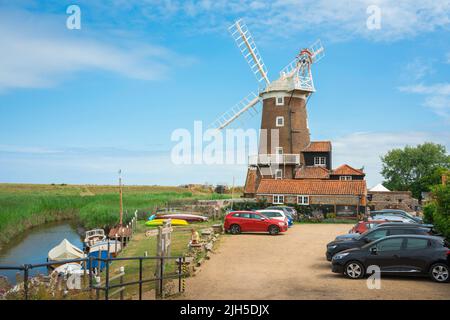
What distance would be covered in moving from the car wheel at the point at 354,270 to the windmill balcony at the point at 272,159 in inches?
1434

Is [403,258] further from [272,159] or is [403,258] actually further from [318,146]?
[318,146]

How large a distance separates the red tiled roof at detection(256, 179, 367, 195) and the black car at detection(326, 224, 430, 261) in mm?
24747

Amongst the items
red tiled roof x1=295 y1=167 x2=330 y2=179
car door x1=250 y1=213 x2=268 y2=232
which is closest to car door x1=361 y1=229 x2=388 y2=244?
Result: car door x1=250 y1=213 x2=268 y2=232

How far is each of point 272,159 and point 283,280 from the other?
3750cm

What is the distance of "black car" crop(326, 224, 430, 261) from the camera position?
1959 cm

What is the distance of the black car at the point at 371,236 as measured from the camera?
64.3 ft

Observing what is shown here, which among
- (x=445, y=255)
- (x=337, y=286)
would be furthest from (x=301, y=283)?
(x=445, y=255)

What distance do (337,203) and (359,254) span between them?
94.5 feet

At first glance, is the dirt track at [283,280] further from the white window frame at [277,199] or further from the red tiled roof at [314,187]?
the white window frame at [277,199]

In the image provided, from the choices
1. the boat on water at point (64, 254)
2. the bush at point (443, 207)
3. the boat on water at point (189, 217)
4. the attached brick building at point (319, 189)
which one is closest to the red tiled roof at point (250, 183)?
the attached brick building at point (319, 189)
